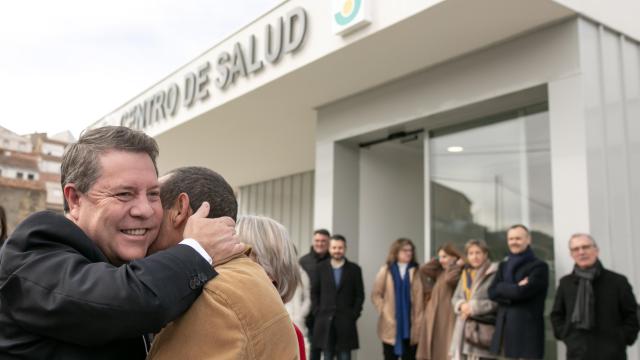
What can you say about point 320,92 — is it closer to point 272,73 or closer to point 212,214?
point 272,73

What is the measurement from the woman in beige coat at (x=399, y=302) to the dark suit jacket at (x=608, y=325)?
2.29 meters

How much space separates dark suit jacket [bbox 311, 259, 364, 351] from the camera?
24.4ft

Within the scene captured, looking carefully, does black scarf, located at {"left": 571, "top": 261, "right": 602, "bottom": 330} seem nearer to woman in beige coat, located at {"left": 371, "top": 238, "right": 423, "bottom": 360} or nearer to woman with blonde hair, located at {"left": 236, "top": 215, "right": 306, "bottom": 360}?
woman in beige coat, located at {"left": 371, "top": 238, "right": 423, "bottom": 360}

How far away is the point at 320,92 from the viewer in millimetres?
8531

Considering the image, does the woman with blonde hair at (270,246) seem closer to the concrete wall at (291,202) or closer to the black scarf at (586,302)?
the black scarf at (586,302)

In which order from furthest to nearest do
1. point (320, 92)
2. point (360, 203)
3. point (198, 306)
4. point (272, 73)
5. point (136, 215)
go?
point (360, 203) < point (320, 92) < point (272, 73) < point (136, 215) < point (198, 306)

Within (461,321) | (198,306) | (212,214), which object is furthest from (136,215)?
(461,321)

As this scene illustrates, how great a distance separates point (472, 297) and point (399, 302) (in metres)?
1.51

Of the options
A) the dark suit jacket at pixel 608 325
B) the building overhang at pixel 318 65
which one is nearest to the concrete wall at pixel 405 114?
the building overhang at pixel 318 65

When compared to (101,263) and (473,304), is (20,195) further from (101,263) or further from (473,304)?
(101,263)

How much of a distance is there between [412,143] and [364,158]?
2.60 feet

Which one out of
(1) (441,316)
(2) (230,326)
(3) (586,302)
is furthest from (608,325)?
(2) (230,326)

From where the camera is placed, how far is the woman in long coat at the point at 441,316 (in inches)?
271

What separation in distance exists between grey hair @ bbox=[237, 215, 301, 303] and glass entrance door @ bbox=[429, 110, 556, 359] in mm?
4730
